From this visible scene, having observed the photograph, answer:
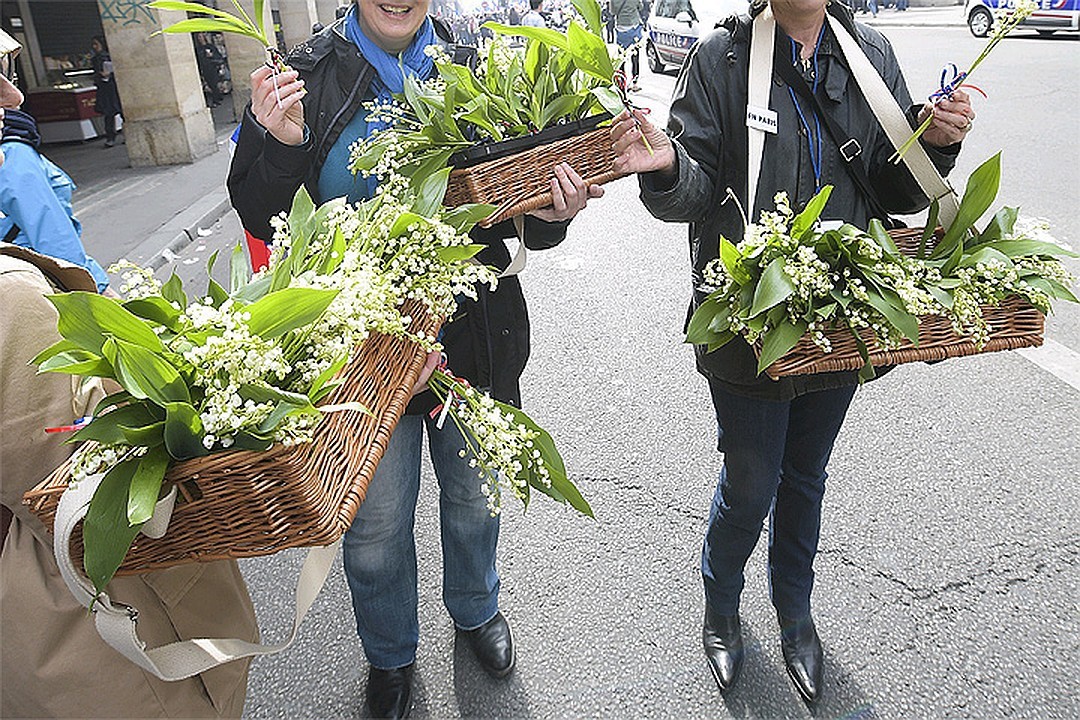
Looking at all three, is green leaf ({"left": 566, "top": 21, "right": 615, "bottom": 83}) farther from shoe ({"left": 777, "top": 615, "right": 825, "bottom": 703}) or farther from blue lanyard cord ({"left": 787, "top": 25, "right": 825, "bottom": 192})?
shoe ({"left": 777, "top": 615, "right": 825, "bottom": 703})

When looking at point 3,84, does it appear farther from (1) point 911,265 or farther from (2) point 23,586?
(1) point 911,265

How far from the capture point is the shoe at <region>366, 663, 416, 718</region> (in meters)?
2.54

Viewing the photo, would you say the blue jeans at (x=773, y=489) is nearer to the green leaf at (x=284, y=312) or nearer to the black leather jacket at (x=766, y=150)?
the black leather jacket at (x=766, y=150)

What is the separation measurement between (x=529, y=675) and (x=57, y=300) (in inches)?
77.9

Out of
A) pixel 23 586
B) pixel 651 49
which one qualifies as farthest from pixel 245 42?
pixel 23 586

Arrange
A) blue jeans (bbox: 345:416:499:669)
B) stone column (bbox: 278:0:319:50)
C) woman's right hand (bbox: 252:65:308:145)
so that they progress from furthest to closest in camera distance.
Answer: stone column (bbox: 278:0:319:50), blue jeans (bbox: 345:416:499:669), woman's right hand (bbox: 252:65:308:145)

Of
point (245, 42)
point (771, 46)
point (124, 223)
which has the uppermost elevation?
point (771, 46)

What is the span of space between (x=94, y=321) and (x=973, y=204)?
1.94 metres

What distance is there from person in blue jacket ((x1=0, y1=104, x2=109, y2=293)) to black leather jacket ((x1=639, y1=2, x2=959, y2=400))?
2.39 metres

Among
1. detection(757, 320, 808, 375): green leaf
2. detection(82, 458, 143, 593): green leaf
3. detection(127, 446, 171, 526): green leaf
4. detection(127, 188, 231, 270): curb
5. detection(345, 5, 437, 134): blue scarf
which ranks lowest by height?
detection(127, 188, 231, 270): curb

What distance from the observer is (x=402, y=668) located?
2.58 metres

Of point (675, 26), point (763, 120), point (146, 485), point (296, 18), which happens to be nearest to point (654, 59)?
point (675, 26)

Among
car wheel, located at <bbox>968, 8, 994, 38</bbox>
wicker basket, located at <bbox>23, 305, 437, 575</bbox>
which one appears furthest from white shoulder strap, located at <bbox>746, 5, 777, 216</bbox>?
car wheel, located at <bbox>968, 8, 994, 38</bbox>

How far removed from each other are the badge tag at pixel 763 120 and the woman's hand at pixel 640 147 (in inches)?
8.6
